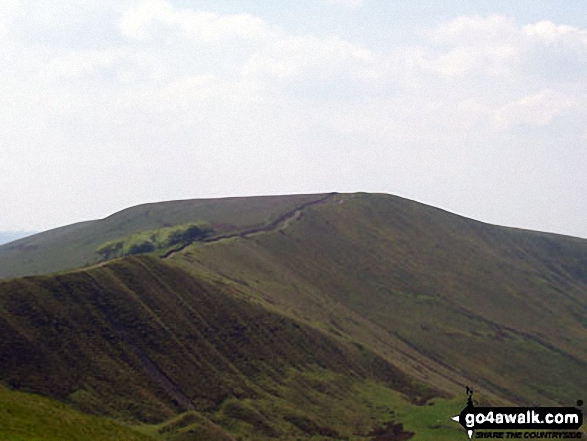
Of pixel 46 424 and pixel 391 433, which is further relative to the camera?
pixel 391 433

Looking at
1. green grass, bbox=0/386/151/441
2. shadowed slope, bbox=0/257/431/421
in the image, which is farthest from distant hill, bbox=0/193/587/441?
green grass, bbox=0/386/151/441

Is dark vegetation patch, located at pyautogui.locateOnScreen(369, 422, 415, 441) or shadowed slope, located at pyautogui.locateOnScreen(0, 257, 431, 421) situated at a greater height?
shadowed slope, located at pyautogui.locateOnScreen(0, 257, 431, 421)

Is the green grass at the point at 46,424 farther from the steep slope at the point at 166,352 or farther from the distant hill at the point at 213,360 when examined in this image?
the steep slope at the point at 166,352

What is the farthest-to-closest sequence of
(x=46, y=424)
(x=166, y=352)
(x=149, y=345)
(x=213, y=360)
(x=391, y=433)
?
(x=213, y=360)
(x=391, y=433)
(x=166, y=352)
(x=149, y=345)
(x=46, y=424)

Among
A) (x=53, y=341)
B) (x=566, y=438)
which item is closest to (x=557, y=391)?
(x=566, y=438)

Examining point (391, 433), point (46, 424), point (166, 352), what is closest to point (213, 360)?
point (166, 352)

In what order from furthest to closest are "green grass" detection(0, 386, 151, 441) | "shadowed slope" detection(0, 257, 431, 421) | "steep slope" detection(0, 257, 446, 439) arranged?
"steep slope" detection(0, 257, 446, 439) → "shadowed slope" detection(0, 257, 431, 421) → "green grass" detection(0, 386, 151, 441)

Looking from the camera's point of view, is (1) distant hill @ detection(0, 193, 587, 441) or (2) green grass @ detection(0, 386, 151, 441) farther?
(1) distant hill @ detection(0, 193, 587, 441)

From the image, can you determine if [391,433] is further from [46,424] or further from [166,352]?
[46,424]

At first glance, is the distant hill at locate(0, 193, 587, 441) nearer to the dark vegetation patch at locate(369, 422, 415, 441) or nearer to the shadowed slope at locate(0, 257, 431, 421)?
the shadowed slope at locate(0, 257, 431, 421)

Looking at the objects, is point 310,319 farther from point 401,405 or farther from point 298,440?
point 298,440

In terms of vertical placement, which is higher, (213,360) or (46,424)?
(46,424)

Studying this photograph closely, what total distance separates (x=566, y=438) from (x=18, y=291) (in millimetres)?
97979

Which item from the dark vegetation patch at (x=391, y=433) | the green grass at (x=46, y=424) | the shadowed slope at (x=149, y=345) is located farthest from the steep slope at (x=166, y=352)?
the green grass at (x=46, y=424)
